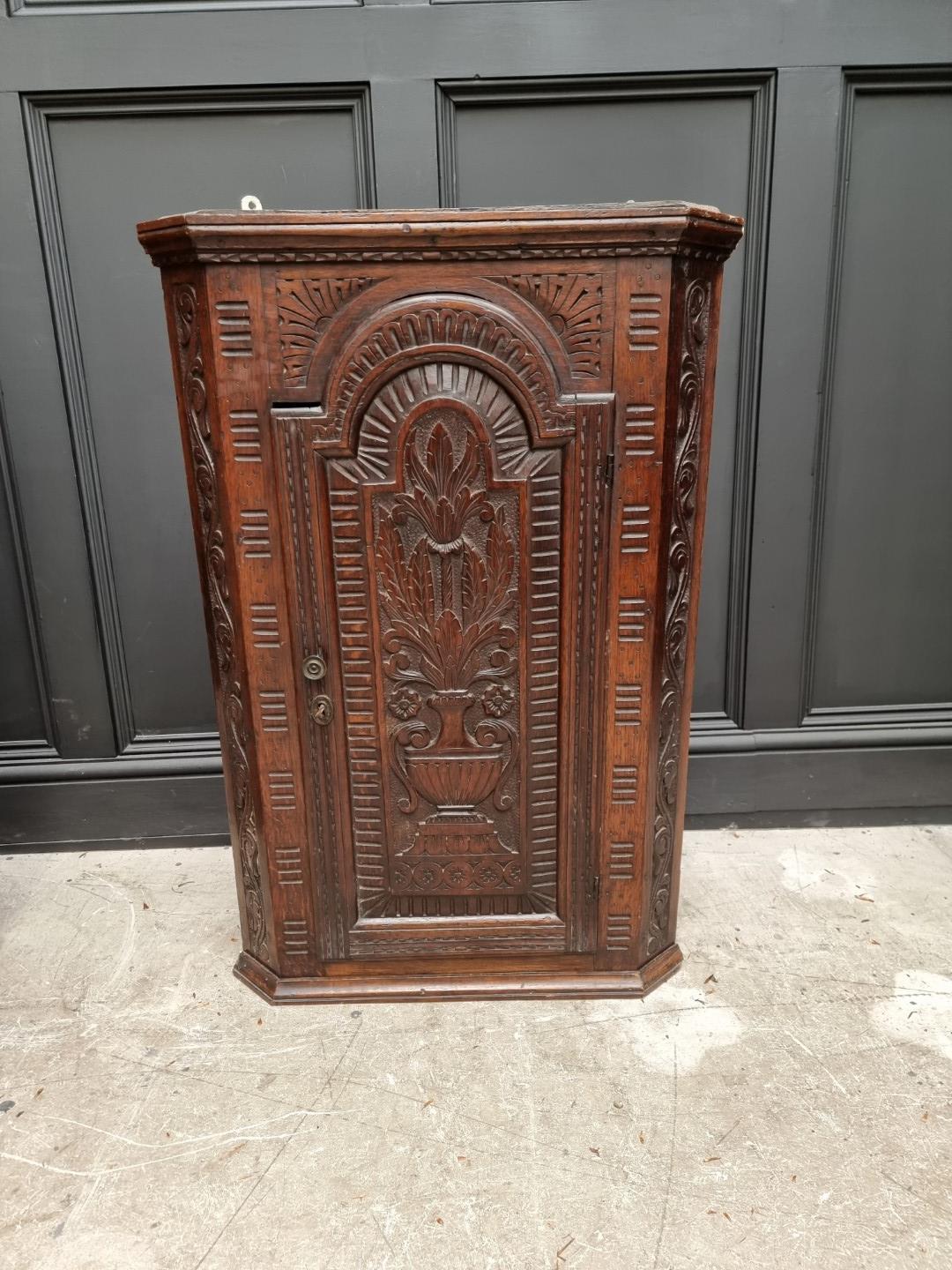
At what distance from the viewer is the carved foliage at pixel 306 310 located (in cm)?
136

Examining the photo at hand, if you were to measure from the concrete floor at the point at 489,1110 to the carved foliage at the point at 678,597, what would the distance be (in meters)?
0.25

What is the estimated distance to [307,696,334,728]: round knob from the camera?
155 cm

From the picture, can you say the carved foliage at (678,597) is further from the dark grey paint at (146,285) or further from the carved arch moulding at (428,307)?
the dark grey paint at (146,285)

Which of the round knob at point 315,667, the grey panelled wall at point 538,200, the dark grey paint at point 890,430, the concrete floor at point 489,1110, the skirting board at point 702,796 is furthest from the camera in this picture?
the skirting board at point 702,796

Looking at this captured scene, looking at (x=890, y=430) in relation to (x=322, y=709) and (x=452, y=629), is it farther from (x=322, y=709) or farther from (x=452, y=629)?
(x=322, y=709)

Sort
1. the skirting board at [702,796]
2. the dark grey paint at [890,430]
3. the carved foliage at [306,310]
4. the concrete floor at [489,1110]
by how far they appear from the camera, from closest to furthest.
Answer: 1. the concrete floor at [489,1110]
2. the carved foliage at [306,310]
3. the dark grey paint at [890,430]
4. the skirting board at [702,796]

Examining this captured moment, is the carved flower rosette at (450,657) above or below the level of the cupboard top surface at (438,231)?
below

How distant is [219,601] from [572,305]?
815mm

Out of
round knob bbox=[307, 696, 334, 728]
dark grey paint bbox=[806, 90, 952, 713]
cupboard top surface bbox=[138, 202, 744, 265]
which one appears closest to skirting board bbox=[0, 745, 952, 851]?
dark grey paint bbox=[806, 90, 952, 713]

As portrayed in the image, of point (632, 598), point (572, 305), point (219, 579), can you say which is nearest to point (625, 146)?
point (572, 305)

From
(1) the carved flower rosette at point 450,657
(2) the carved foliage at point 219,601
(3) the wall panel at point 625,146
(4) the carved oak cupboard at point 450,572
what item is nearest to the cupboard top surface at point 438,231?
(4) the carved oak cupboard at point 450,572

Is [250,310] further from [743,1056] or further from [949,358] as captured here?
[949,358]

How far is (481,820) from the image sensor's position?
1642 mm

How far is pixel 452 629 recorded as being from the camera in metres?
1.53
